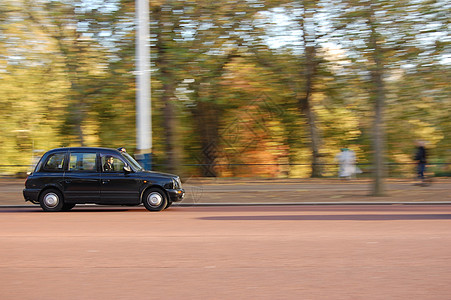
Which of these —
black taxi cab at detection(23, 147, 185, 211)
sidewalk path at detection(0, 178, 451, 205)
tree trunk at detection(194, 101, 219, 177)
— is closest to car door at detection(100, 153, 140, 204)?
black taxi cab at detection(23, 147, 185, 211)

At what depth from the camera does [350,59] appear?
1991cm

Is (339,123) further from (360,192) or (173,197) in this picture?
(173,197)

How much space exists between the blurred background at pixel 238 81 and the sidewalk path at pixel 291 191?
1651mm

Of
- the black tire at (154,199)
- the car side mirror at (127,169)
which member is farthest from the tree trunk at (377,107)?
the car side mirror at (127,169)

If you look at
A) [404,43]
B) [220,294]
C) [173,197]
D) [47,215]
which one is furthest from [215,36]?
Answer: [220,294]

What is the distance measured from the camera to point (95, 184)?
598 inches

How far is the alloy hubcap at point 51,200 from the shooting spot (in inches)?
600

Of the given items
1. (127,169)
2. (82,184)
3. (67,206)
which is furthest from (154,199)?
(67,206)

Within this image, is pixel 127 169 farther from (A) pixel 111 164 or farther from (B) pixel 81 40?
(B) pixel 81 40

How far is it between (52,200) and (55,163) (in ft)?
3.19

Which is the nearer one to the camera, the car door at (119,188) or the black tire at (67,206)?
the car door at (119,188)

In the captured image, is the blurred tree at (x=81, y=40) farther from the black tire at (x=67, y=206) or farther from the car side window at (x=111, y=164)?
the car side window at (x=111, y=164)

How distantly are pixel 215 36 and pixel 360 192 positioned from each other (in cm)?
803

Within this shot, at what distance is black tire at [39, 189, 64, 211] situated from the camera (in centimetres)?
1526
